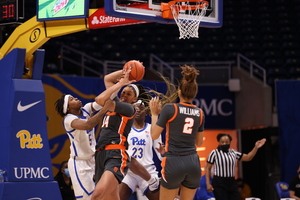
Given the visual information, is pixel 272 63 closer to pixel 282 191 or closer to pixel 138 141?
pixel 282 191

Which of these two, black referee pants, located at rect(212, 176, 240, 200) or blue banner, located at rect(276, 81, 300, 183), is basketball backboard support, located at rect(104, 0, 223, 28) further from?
blue banner, located at rect(276, 81, 300, 183)

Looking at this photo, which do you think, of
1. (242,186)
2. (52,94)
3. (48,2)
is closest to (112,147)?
(48,2)

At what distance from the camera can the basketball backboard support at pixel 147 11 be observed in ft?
24.0

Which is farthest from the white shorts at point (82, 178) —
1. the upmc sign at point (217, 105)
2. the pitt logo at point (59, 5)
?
the upmc sign at point (217, 105)

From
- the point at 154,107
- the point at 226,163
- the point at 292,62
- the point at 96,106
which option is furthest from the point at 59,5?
the point at 292,62

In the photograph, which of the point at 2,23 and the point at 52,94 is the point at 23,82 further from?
the point at 52,94

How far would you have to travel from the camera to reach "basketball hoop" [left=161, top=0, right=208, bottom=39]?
7.90 metres

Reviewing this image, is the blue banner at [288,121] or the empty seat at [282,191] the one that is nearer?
the empty seat at [282,191]

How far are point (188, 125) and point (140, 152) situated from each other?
268 cm

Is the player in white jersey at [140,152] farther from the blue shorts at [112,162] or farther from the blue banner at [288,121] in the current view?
the blue banner at [288,121]

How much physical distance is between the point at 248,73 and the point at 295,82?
2.50 meters

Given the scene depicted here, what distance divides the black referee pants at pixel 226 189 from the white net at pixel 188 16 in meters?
3.61

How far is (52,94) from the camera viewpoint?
13195 millimetres

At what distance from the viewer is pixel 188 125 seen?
6496 millimetres
